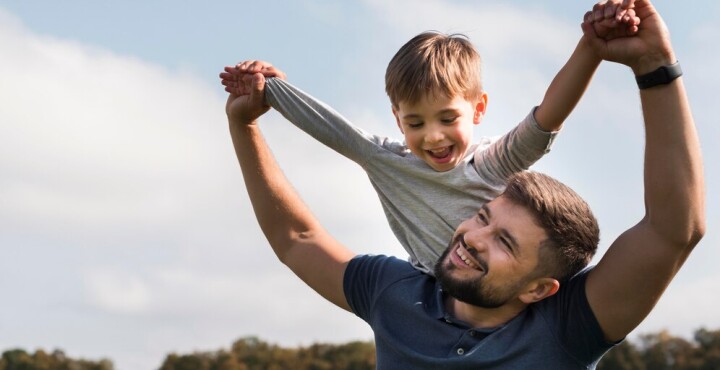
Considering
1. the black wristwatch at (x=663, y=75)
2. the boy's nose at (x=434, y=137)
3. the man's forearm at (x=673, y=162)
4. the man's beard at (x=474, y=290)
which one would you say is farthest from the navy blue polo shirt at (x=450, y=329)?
the black wristwatch at (x=663, y=75)

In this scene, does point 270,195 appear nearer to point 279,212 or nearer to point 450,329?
point 279,212

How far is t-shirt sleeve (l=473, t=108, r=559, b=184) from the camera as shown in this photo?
524 cm

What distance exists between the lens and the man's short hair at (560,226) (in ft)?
16.7

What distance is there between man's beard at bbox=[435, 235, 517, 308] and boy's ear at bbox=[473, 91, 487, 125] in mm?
980

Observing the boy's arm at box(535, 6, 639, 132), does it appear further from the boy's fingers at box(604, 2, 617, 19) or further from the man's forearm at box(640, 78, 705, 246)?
the man's forearm at box(640, 78, 705, 246)

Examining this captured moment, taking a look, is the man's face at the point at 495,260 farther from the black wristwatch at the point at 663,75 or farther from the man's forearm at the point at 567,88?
the black wristwatch at the point at 663,75

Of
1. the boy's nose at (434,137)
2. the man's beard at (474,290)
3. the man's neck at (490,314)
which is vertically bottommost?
the man's neck at (490,314)

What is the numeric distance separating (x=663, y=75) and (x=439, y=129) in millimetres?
1352

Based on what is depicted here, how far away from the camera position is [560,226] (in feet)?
16.7

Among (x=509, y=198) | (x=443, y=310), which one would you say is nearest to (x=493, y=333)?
(x=443, y=310)

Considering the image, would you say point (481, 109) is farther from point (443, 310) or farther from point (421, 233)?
point (443, 310)

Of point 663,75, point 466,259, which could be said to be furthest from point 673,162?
point 466,259

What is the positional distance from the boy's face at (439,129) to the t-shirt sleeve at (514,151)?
0.43ft

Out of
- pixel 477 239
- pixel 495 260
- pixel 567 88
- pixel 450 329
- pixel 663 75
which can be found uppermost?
pixel 567 88
